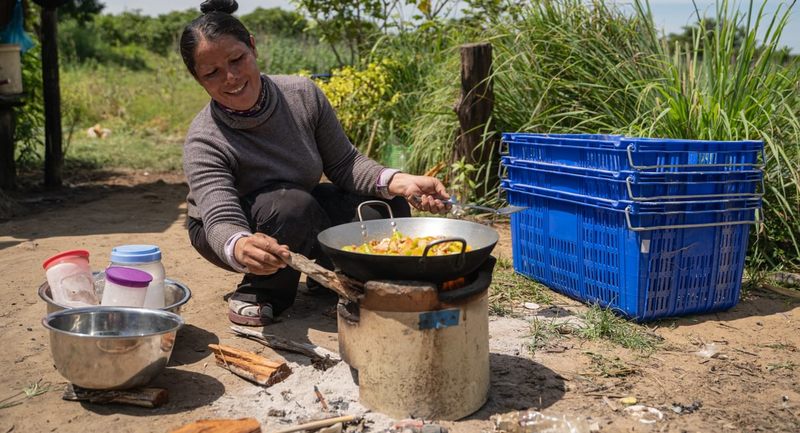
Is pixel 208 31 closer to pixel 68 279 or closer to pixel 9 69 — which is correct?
pixel 68 279

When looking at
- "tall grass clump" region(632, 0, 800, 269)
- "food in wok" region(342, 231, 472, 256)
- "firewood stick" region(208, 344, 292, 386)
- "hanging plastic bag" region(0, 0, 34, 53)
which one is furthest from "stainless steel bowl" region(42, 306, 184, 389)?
"hanging plastic bag" region(0, 0, 34, 53)

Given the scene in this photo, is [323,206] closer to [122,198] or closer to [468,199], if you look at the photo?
[468,199]

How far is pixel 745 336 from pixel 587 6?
9.96 ft

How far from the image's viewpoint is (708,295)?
366 centimetres

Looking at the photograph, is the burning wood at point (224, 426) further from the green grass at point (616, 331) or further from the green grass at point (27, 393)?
the green grass at point (616, 331)

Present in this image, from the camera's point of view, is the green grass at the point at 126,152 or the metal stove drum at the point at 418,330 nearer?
the metal stove drum at the point at 418,330

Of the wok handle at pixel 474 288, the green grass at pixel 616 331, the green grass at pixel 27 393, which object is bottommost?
the green grass at pixel 27 393

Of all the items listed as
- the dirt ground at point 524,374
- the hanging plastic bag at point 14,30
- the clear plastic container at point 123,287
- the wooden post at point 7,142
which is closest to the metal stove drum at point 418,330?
the dirt ground at point 524,374

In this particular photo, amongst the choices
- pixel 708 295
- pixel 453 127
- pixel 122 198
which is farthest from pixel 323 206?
pixel 122 198

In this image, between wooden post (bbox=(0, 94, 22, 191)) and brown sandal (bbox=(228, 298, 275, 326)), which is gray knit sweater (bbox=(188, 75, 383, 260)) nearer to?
brown sandal (bbox=(228, 298, 275, 326))

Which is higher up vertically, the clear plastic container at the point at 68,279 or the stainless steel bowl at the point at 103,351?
the clear plastic container at the point at 68,279

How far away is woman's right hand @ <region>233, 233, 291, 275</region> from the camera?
255 cm

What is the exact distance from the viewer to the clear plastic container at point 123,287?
118 inches

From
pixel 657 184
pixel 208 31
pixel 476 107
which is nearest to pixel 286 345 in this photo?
pixel 208 31
